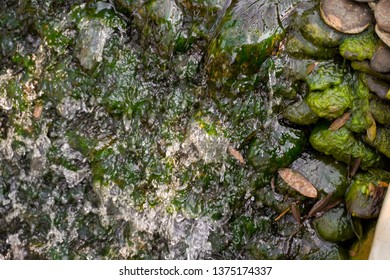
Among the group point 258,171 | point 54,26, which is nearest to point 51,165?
point 54,26

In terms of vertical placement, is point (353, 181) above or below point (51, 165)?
above

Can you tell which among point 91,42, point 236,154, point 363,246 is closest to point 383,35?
point 236,154

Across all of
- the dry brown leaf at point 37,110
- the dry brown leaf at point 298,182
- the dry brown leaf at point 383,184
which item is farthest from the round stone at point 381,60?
the dry brown leaf at point 37,110

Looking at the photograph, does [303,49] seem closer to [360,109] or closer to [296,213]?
[360,109]

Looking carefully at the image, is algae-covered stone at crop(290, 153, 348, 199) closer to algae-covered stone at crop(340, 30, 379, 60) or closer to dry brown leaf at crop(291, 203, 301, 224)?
dry brown leaf at crop(291, 203, 301, 224)

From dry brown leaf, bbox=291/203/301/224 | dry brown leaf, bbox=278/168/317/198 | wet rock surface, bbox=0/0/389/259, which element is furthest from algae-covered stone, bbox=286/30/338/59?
dry brown leaf, bbox=291/203/301/224

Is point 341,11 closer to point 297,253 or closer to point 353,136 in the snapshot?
point 353,136
